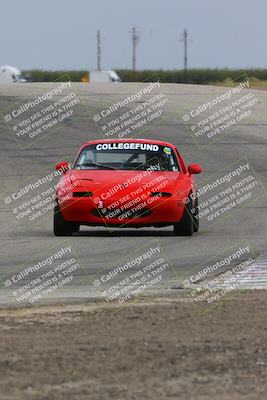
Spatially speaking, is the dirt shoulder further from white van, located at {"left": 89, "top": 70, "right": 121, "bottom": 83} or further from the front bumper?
white van, located at {"left": 89, "top": 70, "right": 121, "bottom": 83}

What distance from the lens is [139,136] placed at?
104 feet

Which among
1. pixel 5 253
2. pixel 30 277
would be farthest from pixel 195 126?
pixel 30 277

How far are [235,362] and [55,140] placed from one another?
23811mm

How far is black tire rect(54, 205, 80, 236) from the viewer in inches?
654

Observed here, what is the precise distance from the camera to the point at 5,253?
1444 centimetres

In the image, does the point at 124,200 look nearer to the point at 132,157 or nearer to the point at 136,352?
the point at 132,157

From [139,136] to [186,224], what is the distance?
15.0 m

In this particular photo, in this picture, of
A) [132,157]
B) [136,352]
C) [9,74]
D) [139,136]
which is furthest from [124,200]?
[9,74]

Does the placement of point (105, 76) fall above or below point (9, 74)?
above

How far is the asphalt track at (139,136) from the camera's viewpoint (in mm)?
A: 13648

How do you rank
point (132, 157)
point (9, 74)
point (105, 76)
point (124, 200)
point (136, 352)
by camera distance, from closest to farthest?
point (136, 352)
point (124, 200)
point (132, 157)
point (105, 76)
point (9, 74)

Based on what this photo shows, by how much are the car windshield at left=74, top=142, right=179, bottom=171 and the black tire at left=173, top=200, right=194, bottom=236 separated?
3.60ft

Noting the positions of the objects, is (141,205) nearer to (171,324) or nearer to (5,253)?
(5,253)

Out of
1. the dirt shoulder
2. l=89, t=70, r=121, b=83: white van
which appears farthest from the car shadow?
l=89, t=70, r=121, b=83: white van
